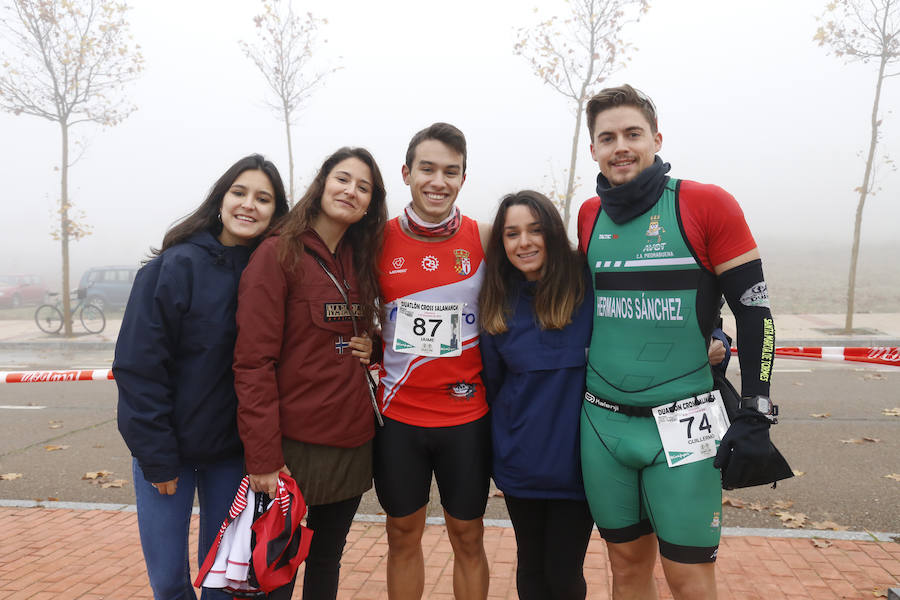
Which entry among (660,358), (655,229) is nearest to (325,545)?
(660,358)

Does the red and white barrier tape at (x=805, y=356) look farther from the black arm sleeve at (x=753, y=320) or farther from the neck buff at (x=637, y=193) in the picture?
the neck buff at (x=637, y=193)

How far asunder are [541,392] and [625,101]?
117 centimetres

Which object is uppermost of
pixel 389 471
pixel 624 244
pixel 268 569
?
pixel 624 244

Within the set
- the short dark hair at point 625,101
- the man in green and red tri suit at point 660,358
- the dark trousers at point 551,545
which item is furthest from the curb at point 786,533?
the short dark hair at point 625,101

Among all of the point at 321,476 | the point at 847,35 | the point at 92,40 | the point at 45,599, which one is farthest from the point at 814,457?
the point at 92,40

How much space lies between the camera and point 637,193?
2184mm

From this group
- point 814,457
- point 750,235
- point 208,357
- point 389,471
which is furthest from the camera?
point 814,457

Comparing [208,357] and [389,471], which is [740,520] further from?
[208,357]

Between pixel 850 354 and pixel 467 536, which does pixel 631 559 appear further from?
pixel 850 354

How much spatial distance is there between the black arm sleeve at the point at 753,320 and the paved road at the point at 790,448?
95.3 inches

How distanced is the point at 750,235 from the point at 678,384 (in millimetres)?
574

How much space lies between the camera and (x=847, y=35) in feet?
41.8

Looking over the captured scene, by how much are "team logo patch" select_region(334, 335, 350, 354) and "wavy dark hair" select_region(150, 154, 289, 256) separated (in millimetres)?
532

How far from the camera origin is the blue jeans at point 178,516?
2254mm
